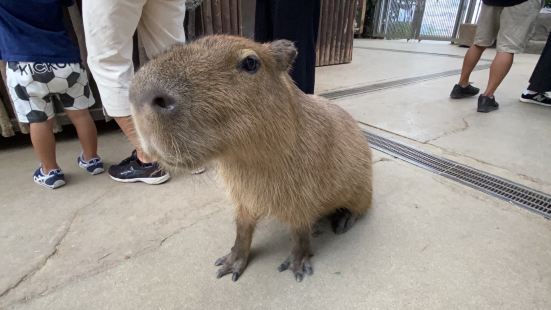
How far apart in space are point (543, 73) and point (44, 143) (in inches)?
216

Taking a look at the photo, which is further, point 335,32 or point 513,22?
point 335,32

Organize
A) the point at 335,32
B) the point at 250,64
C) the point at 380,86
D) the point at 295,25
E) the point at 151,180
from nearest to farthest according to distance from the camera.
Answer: the point at 250,64
the point at 151,180
the point at 295,25
the point at 380,86
the point at 335,32

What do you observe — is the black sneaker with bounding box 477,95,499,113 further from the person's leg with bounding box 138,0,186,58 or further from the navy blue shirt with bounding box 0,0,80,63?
the navy blue shirt with bounding box 0,0,80,63

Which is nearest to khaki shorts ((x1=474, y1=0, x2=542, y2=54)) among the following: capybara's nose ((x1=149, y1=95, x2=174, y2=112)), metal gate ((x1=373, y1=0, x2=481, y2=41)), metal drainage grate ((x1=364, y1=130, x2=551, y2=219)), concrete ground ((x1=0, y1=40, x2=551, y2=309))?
concrete ground ((x1=0, y1=40, x2=551, y2=309))

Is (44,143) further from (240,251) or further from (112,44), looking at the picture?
(240,251)

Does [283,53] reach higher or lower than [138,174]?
higher

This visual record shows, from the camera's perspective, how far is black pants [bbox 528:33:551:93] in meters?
4.03

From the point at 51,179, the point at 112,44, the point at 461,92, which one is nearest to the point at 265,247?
the point at 112,44

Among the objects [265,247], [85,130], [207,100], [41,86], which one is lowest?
[265,247]

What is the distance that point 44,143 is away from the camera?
7.86ft

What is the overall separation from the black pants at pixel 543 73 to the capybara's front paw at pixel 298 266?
4.28 meters

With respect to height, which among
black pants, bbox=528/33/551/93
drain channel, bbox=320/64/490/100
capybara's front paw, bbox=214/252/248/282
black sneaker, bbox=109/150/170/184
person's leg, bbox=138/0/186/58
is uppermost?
person's leg, bbox=138/0/186/58

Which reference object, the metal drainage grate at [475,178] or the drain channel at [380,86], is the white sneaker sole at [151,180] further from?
the drain channel at [380,86]

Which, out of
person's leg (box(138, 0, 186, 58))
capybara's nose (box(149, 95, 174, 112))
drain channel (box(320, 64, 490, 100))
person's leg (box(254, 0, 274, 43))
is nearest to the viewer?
capybara's nose (box(149, 95, 174, 112))
